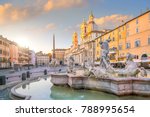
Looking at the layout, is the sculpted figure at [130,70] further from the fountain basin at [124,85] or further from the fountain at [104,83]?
the fountain basin at [124,85]

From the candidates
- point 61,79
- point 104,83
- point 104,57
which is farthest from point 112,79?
point 61,79

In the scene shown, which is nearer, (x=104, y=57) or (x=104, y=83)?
(x=104, y=83)

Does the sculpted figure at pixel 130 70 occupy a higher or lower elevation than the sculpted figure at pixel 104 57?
lower

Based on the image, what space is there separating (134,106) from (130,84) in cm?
262

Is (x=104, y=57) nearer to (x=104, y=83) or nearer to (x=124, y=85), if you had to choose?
(x=104, y=83)

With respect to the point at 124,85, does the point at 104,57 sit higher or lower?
higher

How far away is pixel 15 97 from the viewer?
7.61 meters

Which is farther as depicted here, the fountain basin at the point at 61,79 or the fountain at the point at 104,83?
the fountain basin at the point at 61,79

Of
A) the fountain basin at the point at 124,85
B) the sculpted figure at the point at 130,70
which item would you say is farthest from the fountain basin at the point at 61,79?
the sculpted figure at the point at 130,70

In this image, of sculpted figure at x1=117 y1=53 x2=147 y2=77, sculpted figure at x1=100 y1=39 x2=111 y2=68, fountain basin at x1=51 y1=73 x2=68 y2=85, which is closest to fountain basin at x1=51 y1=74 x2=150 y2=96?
sculpted figure at x1=117 y1=53 x2=147 y2=77

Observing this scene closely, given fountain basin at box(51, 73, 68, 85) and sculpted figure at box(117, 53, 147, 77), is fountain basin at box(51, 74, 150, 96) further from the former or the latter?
fountain basin at box(51, 73, 68, 85)

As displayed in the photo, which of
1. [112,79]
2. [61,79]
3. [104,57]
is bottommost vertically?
[61,79]

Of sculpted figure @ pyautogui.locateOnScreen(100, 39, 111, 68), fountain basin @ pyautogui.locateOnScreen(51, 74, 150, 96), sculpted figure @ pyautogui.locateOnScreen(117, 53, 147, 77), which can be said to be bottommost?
fountain basin @ pyautogui.locateOnScreen(51, 74, 150, 96)

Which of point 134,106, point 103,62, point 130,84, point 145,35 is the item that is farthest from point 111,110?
point 145,35
